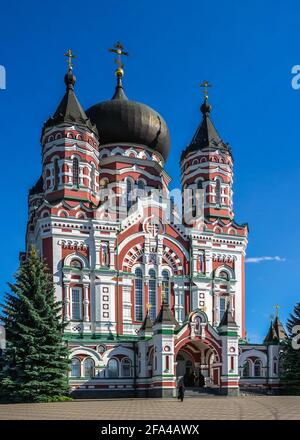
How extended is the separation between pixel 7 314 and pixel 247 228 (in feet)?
53.6

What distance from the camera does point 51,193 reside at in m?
34.3

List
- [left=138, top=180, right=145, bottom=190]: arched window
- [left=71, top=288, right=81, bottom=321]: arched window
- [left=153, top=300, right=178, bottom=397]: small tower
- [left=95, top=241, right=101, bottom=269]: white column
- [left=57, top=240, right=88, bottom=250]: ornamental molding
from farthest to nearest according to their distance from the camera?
[left=138, top=180, right=145, bottom=190]: arched window < [left=95, top=241, right=101, bottom=269]: white column < [left=57, top=240, right=88, bottom=250]: ornamental molding < [left=71, top=288, right=81, bottom=321]: arched window < [left=153, top=300, right=178, bottom=397]: small tower

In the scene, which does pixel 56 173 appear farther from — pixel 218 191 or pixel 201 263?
pixel 218 191

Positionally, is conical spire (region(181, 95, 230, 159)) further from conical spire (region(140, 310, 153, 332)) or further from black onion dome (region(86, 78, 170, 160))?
conical spire (region(140, 310, 153, 332))

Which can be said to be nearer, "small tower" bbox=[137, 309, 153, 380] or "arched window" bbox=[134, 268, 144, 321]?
"small tower" bbox=[137, 309, 153, 380]

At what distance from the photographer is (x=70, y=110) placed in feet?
115

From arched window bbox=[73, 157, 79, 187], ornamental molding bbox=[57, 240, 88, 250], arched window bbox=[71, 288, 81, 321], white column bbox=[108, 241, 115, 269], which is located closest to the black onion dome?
arched window bbox=[73, 157, 79, 187]

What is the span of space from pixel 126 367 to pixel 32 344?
22.3ft

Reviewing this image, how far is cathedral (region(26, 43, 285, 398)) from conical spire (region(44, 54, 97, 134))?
0.07 meters

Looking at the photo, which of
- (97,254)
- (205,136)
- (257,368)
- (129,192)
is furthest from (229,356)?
(205,136)

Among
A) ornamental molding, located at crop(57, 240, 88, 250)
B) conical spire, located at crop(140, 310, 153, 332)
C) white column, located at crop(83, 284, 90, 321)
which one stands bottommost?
conical spire, located at crop(140, 310, 153, 332)

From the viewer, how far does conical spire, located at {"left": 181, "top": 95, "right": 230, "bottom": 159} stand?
38.8 m

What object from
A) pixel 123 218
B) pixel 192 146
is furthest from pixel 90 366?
pixel 192 146
